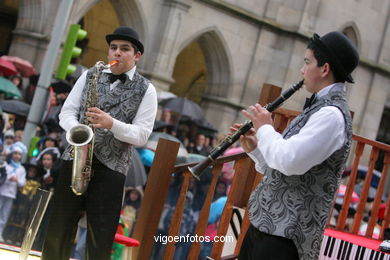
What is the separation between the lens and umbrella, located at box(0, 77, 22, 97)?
13095 millimetres

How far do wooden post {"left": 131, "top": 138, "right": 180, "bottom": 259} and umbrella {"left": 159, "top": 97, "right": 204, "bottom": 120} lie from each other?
1015 cm

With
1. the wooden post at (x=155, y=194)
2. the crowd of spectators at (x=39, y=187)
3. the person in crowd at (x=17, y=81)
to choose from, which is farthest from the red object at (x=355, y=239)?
the person in crowd at (x=17, y=81)

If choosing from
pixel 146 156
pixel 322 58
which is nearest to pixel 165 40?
pixel 146 156

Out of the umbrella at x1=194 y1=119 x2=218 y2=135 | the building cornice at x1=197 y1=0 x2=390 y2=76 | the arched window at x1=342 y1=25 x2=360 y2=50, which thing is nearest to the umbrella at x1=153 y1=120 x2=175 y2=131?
the umbrella at x1=194 y1=119 x2=218 y2=135

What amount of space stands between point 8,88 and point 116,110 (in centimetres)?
880

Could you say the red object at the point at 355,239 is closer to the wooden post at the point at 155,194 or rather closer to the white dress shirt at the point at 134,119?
the wooden post at the point at 155,194

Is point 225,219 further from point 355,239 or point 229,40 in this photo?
point 229,40

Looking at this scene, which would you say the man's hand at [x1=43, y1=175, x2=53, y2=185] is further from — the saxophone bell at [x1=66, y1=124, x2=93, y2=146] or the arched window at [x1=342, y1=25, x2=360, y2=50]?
the arched window at [x1=342, y1=25, x2=360, y2=50]

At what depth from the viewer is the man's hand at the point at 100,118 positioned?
4523mm

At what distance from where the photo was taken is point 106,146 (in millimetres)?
4715

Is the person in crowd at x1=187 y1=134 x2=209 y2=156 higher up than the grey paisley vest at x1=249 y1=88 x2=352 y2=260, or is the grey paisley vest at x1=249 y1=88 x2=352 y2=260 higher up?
the person in crowd at x1=187 y1=134 x2=209 y2=156

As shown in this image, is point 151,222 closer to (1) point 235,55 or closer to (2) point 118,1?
(2) point 118,1

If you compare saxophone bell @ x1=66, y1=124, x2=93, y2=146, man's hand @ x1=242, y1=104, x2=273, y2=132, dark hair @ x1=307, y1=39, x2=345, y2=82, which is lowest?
saxophone bell @ x1=66, y1=124, x2=93, y2=146

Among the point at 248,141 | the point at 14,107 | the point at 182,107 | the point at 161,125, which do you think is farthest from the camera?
the point at 182,107
